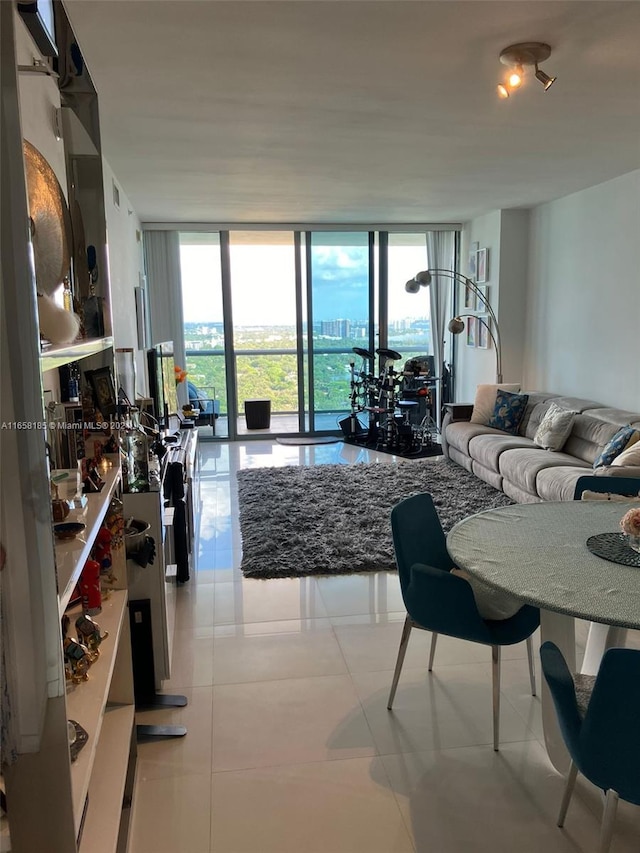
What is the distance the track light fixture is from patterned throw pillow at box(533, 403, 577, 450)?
3.13 metres

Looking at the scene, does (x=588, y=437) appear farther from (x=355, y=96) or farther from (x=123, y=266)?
(x=123, y=266)

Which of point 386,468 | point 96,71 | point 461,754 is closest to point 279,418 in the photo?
point 386,468

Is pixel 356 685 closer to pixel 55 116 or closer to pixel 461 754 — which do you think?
pixel 461 754

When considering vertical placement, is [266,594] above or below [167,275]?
below

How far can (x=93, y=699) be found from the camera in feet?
4.92

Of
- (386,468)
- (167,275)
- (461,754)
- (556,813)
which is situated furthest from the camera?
(167,275)

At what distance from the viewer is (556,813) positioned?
1944mm

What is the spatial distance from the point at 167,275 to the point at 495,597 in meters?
6.24

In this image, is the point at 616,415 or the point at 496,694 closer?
the point at 496,694

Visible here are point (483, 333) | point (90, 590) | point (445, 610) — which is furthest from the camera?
point (483, 333)


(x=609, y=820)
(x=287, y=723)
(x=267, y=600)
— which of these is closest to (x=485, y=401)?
(x=267, y=600)

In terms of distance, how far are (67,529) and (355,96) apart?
8.64ft

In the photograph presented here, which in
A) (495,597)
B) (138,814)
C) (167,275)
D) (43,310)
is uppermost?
(167,275)

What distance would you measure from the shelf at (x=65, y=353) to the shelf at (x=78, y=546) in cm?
39
